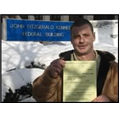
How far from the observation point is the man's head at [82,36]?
6.33 m

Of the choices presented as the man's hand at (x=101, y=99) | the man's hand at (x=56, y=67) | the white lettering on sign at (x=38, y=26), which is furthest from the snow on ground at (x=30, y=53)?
the man's hand at (x=101, y=99)

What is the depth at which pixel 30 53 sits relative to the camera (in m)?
6.41

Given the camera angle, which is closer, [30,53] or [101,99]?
[101,99]

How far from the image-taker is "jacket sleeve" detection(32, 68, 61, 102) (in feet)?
20.9

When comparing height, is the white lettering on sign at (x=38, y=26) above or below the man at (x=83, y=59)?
above

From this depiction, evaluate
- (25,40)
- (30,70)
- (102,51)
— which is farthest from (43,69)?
(102,51)

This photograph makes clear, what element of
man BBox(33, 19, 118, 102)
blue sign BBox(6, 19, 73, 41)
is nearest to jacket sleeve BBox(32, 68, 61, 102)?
man BBox(33, 19, 118, 102)

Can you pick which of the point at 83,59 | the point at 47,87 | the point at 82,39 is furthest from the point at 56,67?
the point at 82,39

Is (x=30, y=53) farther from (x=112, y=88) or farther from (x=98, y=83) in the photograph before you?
(x=112, y=88)

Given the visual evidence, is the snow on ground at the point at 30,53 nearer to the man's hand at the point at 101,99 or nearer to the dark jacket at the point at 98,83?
the dark jacket at the point at 98,83

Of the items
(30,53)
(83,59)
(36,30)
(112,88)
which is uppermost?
(36,30)

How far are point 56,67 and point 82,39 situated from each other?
2.31ft

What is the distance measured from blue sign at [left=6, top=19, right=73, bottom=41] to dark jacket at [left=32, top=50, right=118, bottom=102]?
→ 0.37 metres
